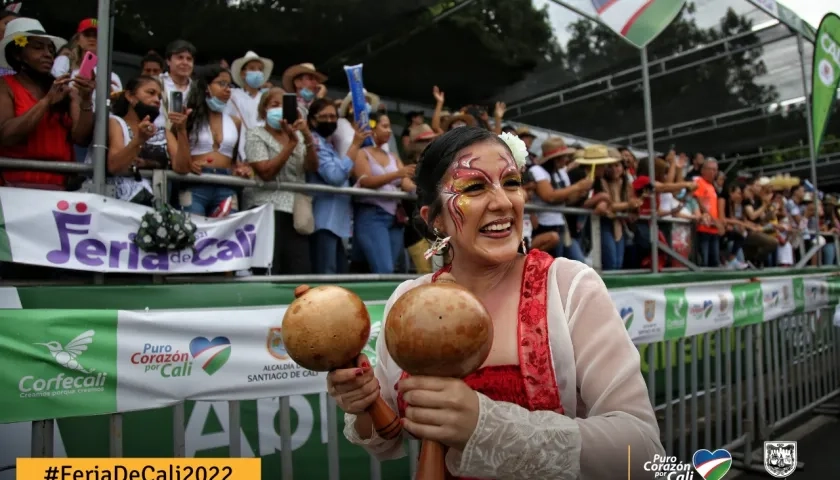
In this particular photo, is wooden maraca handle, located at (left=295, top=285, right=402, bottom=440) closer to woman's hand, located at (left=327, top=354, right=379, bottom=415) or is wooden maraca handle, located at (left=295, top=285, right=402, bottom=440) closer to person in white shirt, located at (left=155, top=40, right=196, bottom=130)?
woman's hand, located at (left=327, top=354, right=379, bottom=415)

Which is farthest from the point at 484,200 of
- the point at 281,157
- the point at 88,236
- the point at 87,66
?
the point at 87,66

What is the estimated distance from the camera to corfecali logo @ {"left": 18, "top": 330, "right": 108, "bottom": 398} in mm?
2301

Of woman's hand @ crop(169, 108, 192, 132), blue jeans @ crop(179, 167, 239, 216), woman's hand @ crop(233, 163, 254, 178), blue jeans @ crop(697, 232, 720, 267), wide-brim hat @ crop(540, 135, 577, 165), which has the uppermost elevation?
wide-brim hat @ crop(540, 135, 577, 165)

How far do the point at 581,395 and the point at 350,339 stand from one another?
577 millimetres

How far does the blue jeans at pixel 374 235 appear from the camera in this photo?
463 centimetres

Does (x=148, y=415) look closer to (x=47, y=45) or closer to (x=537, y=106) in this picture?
(x=47, y=45)

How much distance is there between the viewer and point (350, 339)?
1.20 meters

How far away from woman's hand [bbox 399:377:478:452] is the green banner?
26.5 feet

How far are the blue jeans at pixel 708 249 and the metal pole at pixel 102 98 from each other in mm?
7239

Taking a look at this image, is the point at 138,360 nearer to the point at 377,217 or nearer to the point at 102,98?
the point at 102,98

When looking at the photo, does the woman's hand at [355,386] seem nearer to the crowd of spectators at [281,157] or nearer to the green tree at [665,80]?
the crowd of spectators at [281,157]

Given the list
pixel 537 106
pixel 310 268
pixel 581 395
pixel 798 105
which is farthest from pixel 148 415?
pixel 798 105

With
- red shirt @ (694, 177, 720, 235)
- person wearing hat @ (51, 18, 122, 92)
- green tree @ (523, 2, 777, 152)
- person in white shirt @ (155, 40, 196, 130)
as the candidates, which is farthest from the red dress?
red shirt @ (694, 177, 720, 235)

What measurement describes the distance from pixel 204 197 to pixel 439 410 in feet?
10.2
